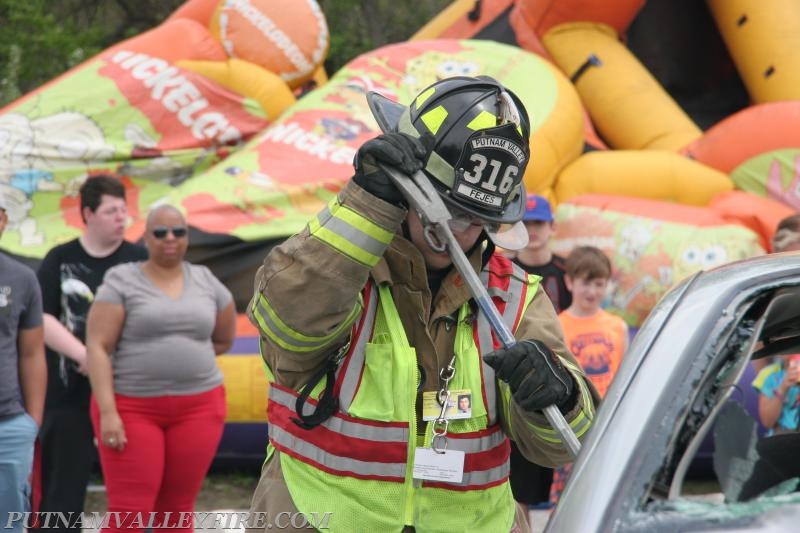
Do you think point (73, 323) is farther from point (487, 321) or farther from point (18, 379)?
point (487, 321)

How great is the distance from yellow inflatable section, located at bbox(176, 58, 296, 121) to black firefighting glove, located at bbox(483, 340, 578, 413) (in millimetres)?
6362

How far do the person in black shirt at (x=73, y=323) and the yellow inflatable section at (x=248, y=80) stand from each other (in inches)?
135

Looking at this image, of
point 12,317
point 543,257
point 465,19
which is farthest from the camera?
point 465,19

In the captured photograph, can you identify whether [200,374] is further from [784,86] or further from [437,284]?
[784,86]

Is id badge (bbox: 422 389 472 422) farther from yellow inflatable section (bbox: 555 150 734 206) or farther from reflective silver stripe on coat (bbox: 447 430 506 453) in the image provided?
yellow inflatable section (bbox: 555 150 734 206)

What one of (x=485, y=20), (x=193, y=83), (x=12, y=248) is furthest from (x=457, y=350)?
(x=485, y=20)

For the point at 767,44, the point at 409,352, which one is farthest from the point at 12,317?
the point at 767,44

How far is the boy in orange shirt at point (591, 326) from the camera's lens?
5176 mm

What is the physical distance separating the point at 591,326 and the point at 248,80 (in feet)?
13.7

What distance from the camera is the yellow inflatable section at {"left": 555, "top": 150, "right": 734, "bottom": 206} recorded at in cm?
802

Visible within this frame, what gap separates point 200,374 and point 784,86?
6.31 meters

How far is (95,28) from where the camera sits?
1553cm

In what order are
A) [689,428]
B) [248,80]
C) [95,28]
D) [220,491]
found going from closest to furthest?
[689,428], [220,491], [248,80], [95,28]

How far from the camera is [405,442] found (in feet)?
8.30
